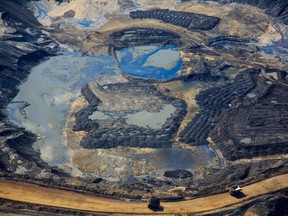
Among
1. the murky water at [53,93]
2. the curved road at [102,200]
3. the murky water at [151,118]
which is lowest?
the murky water at [53,93]

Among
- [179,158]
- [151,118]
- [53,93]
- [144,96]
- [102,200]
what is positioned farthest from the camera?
[53,93]

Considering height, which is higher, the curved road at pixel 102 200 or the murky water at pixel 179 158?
the curved road at pixel 102 200

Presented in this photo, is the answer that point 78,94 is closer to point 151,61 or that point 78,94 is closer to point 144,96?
point 144,96

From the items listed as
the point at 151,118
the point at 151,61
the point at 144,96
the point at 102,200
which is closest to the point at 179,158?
the point at 151,118

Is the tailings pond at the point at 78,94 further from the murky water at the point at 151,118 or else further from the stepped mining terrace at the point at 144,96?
the stepped mining terrace at the point at 144,96

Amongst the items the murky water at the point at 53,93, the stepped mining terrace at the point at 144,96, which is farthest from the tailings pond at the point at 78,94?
the stepped mining terrace at the point at 144,96

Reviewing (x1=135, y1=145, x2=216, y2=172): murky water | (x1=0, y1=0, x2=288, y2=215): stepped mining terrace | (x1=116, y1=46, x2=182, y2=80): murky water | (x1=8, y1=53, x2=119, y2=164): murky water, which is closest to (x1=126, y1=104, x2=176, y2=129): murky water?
(x1=0, y1=0, x2=288, y2=215): stepped mining terrace

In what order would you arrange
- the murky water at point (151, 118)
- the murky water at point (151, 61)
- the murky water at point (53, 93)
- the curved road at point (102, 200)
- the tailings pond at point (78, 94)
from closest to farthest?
1. the curved road at point (102, 200)
2. the tailings pond at point (78, 94)
3. the murky water at point (53, 93)
4. the murky water at point (151, 118)
5. the murky water at point (151, 61)

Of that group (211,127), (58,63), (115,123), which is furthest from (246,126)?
(58,63)
